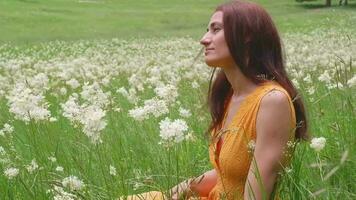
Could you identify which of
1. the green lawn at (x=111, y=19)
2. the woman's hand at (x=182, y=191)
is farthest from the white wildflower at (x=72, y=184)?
the green lawn at (x=111, y=19)

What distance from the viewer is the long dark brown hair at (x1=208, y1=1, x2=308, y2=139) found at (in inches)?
153

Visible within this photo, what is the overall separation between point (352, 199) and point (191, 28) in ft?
108

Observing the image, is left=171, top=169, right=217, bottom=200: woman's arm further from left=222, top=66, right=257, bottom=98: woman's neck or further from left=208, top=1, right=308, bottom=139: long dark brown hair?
left=208, top=1, right=308, bottom=139: long dark brown hair

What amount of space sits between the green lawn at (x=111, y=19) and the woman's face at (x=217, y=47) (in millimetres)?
23796

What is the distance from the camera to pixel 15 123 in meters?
7.46

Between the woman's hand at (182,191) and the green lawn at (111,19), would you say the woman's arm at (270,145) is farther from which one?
the green lawn at (111,19)

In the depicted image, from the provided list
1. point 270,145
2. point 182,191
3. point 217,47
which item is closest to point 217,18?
point 217,47

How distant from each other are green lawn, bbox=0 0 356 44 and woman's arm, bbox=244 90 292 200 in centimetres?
2419

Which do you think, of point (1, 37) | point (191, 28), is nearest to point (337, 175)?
point (1, 37)

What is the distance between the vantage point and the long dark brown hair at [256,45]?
12.7ft

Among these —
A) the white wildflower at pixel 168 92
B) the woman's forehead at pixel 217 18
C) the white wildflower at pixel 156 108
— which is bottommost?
the white wildflower at pixel 168 92

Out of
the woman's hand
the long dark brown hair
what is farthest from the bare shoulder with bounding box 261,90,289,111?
the woman's hand

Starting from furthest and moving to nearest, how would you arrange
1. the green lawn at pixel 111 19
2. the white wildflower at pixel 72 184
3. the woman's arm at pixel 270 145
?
the green lawn at pixel 111 19 < the woman's arm at pixel 270 145 < the white wildflower at pixel 72 184

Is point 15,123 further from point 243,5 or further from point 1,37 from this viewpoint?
point 1,37
